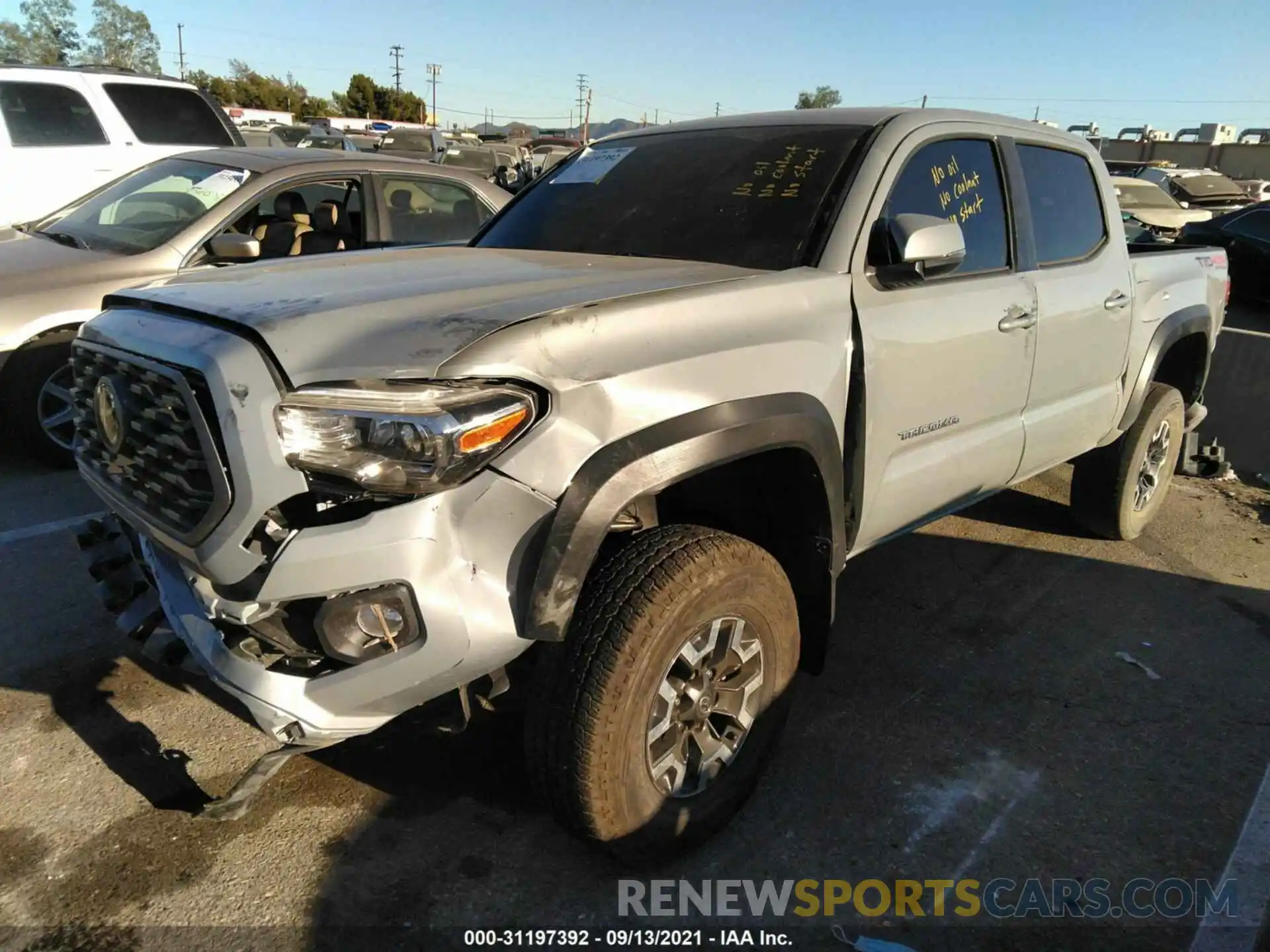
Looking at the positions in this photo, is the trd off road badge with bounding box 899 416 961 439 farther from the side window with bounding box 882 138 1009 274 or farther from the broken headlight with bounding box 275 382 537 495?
the broken headlight with bounding box 275 382 537 495

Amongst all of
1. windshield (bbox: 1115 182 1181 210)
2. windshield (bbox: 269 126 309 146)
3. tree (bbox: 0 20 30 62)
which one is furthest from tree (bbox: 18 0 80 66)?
windshield (bbox: 1115 182 1181 210)

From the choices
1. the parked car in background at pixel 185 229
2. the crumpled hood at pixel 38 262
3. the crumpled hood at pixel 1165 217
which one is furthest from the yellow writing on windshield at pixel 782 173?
the crumpled hood at pixel 1165 217

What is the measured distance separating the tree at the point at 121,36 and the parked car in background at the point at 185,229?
84417mm

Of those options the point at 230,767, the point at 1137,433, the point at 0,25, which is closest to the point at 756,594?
the point at 230,767

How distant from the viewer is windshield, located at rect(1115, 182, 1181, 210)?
52.8 feet

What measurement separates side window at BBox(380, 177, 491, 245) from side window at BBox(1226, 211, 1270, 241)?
11.8 metres

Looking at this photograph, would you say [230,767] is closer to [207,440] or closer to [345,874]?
[345,874]

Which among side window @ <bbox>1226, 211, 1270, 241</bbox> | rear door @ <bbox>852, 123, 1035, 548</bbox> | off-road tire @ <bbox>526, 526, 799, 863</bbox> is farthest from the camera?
side window @ <bbox>1226, 211, 1270, 241</bbox>

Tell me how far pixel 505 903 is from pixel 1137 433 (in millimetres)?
3934

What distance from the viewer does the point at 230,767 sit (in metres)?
2.92

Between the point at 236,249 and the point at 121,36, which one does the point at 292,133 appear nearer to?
the point at 236,249

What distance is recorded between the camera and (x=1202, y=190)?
66.2 ft

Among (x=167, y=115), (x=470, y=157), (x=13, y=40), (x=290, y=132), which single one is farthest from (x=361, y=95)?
(x=167, y=115)

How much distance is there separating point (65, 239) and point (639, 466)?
521cm
